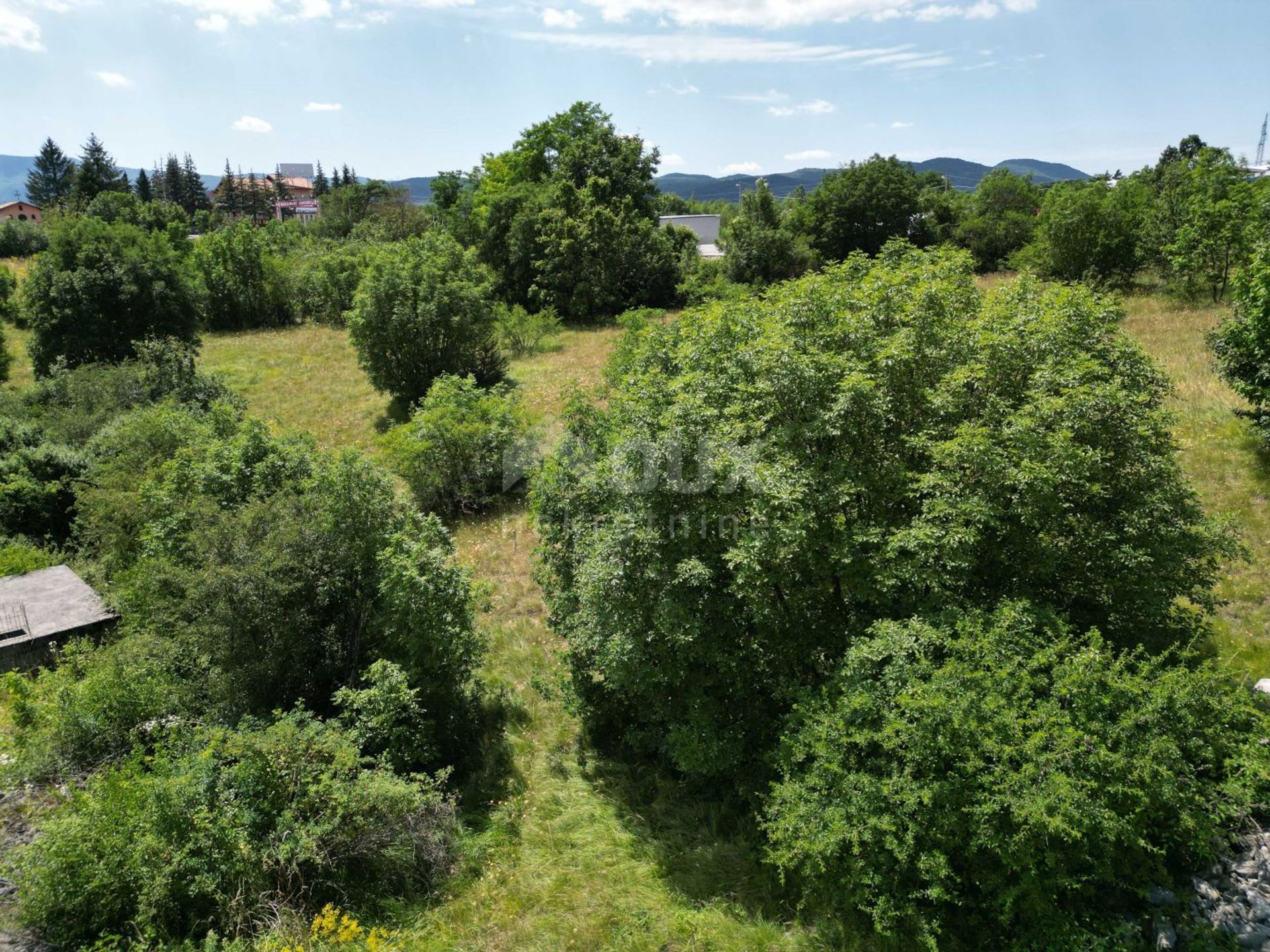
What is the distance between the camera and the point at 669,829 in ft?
28.0

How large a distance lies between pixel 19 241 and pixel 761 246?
57.7 m

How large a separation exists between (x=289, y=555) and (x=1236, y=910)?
11455mm

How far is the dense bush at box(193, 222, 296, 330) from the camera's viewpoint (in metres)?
38.8

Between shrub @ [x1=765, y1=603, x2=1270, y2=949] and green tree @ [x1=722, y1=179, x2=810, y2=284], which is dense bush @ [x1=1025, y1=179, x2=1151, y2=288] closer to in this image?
green tree @ [x1=722, y1=179, x2=810, y2=284]

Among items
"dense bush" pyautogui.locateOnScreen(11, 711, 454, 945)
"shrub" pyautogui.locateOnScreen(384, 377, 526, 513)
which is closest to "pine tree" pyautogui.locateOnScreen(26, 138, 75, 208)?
"shrub" pyautogui.locateOnScreen(384, 377, 526, 513)

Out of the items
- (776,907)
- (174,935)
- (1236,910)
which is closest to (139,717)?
(174,935)

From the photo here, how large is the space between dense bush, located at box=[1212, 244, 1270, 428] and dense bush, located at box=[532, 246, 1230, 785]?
5.65m

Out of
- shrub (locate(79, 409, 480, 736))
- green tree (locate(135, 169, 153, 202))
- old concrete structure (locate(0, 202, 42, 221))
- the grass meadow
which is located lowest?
the grass meadow

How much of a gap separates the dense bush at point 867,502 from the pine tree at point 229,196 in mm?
102281

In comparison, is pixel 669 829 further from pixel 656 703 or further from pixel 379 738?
pixel 379 738

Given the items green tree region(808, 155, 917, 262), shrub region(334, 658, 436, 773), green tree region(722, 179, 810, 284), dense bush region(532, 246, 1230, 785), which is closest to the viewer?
dense bush region(532, 246, 1230, 785)

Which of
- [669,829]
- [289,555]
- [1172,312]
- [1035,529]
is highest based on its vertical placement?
[1172,312]

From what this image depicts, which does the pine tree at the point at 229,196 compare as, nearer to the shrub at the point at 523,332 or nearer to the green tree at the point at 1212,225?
the shrub at the point at 523,332

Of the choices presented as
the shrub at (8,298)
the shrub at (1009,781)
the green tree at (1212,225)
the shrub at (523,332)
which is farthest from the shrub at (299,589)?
the shrub at (8,298)
